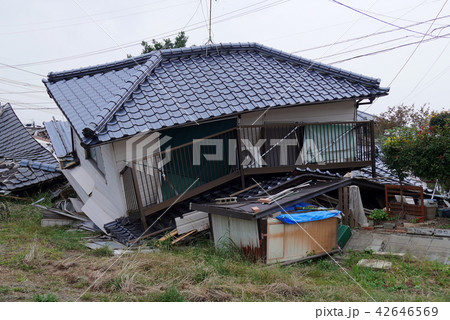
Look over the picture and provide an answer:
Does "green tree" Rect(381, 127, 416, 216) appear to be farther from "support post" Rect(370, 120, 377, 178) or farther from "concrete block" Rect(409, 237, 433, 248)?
"concrete block" Rect(409, 237, 433, 248)

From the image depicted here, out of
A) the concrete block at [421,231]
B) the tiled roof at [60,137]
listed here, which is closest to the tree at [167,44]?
the tiled roof at [60,137]

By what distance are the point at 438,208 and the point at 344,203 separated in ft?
11.1

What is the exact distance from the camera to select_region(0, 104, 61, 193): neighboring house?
589 inches

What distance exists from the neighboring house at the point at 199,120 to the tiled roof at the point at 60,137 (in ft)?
10.7

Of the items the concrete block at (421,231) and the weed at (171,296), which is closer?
the weed at (171,296)

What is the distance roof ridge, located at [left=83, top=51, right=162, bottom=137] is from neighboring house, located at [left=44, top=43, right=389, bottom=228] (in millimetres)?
28

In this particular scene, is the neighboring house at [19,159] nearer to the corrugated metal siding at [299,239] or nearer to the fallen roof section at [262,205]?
the fallen roof section at [262,205]

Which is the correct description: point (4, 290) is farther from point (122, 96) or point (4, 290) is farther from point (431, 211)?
point (431, 211)

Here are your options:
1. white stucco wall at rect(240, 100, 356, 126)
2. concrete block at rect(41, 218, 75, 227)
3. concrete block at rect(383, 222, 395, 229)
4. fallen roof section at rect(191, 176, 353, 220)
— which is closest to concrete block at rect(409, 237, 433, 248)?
concrete block at rect(383, 222, 395, 229)

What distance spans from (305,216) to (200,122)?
151 inches

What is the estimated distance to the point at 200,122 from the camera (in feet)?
34.4

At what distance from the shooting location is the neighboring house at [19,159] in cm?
1495

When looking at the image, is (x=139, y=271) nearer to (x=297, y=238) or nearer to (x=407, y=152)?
(x=297, y=238)

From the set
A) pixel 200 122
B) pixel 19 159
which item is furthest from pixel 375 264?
pixel 19 159
